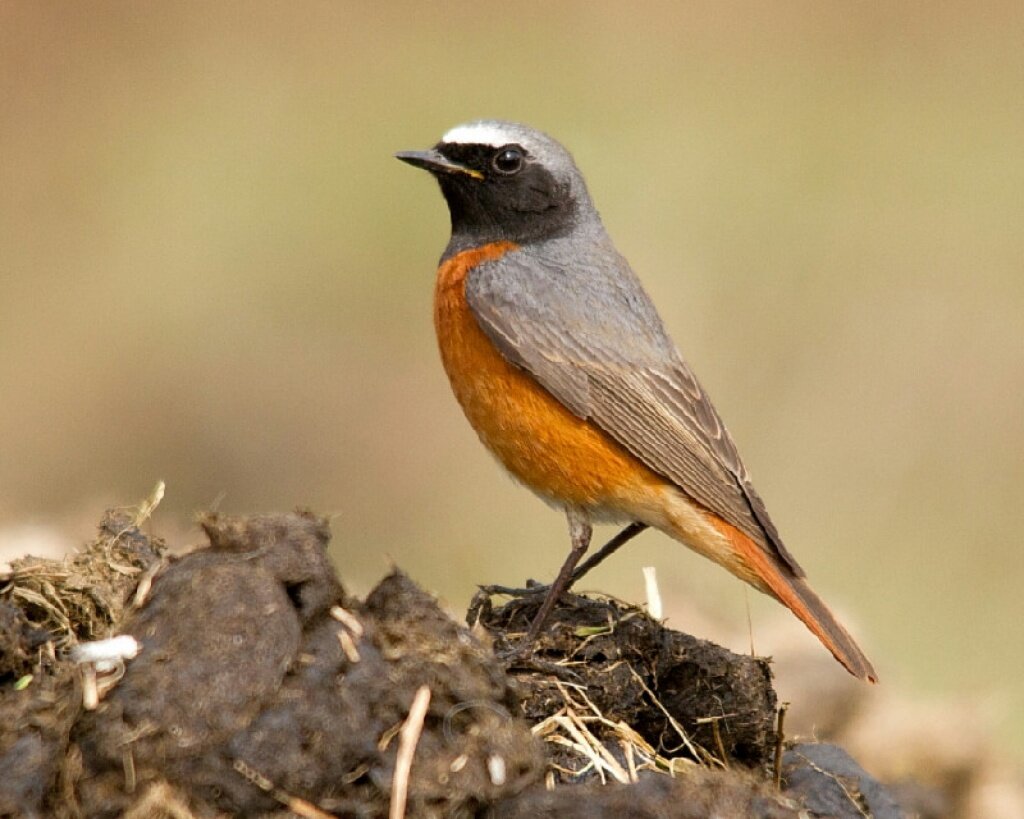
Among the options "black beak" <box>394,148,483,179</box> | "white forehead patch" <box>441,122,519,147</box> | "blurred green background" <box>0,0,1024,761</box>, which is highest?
"white forehead patch" <box>441,122,519,147</box>

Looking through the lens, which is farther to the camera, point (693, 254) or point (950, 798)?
point (693, 254)

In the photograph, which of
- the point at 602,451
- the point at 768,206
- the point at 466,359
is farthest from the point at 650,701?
the point at 768,206

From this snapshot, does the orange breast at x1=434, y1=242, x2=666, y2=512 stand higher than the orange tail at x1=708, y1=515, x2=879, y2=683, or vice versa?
the orange breast at x1=434, y1=242, x2=666, y2=512

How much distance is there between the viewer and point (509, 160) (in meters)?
8.13

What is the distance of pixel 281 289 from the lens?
14672mm

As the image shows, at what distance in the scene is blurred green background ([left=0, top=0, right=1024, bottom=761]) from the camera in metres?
12.6

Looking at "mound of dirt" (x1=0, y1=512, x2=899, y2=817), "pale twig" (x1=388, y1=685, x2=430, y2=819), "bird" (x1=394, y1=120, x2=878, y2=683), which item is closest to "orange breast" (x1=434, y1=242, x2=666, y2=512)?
"bird" (x1=394, y1=120, x2=878, y2=683)

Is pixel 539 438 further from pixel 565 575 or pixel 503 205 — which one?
pixel 503 205

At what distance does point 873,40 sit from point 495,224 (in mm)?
11417

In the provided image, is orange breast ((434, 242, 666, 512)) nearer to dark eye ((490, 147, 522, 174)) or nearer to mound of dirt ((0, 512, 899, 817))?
dark eye ((490, 147, 522, 174))

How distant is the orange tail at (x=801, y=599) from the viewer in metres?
6.64

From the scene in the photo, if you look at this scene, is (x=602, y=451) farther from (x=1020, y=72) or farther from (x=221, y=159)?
(x=1020, y=72)

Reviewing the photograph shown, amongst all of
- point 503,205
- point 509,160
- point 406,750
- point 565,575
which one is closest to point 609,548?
point 565,575

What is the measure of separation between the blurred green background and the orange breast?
221 cm
